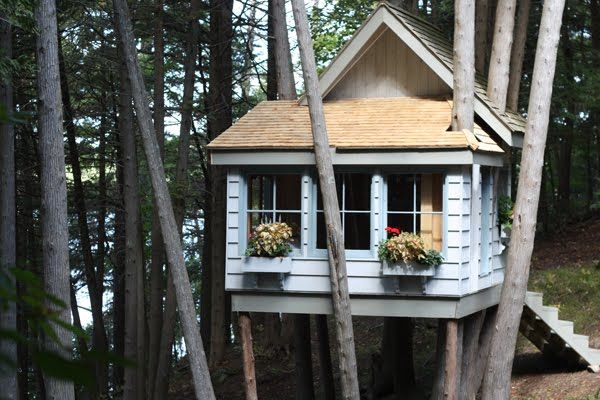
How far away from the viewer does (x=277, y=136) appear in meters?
14.1

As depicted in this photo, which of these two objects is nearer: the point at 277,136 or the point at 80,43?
the point at 277,136

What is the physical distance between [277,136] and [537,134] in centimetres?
376

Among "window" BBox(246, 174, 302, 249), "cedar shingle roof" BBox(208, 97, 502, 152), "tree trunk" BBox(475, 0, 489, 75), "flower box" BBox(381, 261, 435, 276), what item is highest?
"tree trunk" BBox(475, 0, 489, 75)

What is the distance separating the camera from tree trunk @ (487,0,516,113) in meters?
Result: 15.5

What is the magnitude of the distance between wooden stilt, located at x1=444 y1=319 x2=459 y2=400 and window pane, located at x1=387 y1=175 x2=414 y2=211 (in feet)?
6.83

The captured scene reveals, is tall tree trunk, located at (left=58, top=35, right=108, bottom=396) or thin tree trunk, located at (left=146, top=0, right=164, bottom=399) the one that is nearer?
thin tree trunk, located at (left=146, top=0, right=164, bottom=399)

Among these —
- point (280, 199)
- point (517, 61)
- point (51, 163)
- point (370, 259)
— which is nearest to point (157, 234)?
point (280, 199)

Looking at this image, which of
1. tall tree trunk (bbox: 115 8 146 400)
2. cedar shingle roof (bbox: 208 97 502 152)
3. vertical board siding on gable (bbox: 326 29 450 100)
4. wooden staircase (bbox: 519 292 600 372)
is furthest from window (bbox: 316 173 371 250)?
tall tree trunk (bbox: 115 8 146 400)

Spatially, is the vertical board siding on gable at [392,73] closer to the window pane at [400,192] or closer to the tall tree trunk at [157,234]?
the window pane at [400,192]

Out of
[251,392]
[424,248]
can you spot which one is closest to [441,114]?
[424,248]

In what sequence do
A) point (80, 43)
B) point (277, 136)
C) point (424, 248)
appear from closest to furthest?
point (424, 248), point (277, 136), point (80, 43)

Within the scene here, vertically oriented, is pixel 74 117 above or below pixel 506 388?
above

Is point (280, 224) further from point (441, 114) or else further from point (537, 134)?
point (537, 134)

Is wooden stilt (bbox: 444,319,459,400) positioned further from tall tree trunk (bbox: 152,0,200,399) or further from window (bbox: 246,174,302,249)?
tall tree trunk (bbox: 152,0,200,399)
